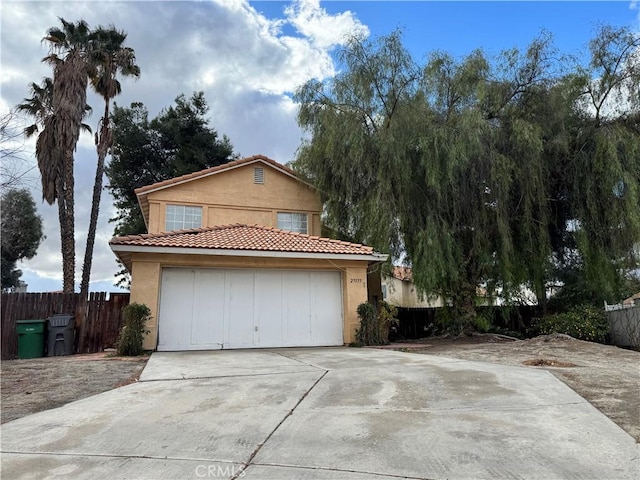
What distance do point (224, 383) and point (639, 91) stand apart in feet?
50.0

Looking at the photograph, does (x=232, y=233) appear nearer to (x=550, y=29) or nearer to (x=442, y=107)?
(x=442, y=107)

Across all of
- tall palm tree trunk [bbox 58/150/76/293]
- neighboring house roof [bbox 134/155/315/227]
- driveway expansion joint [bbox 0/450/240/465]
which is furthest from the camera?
tall palm tree trunk [bbox 58/150/76/293]

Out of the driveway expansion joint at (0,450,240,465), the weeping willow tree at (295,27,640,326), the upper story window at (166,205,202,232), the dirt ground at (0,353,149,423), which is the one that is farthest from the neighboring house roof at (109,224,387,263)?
the driveway expansion joint at (0,450,240,465)

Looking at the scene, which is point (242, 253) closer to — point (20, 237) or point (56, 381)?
point (56, 381)

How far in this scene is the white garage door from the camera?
11.9m

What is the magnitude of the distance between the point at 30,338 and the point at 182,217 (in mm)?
6804

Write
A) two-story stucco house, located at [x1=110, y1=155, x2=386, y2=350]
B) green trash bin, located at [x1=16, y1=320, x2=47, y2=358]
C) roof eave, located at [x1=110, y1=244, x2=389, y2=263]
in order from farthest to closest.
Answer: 1. two-story stucco house, located at [x1=110, y1=155, x2=386, y2=350]
2. roof eave, located at [x1=110, y1=244, x2=389, y2=263]
3. green trash bin, located at [x1=16, y1=320, x2=47, y2=358]

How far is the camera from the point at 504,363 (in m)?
8.40

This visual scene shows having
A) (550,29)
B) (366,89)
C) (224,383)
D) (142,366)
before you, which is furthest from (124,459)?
(550,29)

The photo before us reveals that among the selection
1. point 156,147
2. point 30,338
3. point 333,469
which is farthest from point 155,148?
point 333,469

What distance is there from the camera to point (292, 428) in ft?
14.3

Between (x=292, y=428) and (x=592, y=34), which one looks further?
(x=592, y=34)

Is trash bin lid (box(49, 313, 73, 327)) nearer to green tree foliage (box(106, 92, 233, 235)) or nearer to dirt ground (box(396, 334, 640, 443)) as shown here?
dirt ground (box(396, 334, 640, 443))

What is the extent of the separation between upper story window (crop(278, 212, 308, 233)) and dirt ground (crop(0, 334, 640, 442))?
9.05 metres
